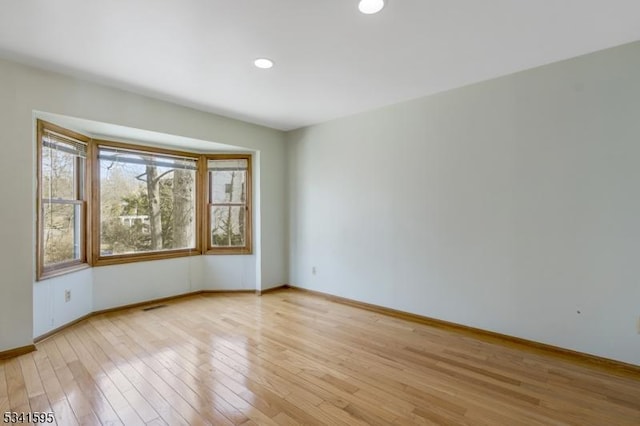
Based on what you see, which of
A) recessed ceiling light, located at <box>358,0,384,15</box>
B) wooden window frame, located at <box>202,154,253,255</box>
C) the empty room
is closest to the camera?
recessed ceiling light, located at <box>358,0,384,15</box>

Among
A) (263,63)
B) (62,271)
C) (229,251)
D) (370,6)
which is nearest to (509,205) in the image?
(370,6)

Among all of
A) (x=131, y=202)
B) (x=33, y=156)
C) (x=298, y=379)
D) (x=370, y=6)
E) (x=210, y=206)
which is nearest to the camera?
(x=370, y=6)

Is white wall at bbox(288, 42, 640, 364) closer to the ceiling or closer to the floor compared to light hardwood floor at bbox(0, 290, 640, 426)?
closer to the ceiling

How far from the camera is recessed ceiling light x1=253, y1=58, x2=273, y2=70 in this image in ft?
8.68

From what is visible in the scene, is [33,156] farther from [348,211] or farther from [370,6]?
[348,211]

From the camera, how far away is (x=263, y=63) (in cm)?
270

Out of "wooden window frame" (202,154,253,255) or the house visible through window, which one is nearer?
the house visible through window

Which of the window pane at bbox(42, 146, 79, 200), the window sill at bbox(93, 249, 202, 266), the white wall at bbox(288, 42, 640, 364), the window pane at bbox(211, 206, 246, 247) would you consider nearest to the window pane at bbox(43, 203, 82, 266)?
the window pane at bbox(42, 146, 79, 200)

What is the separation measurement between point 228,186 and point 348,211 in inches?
78.7

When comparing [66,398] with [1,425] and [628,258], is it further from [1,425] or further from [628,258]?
[628,258]

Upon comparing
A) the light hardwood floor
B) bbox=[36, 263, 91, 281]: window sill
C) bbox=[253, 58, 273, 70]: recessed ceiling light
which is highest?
bbox=[253, 58, 273, 70]: recessed ceiling light

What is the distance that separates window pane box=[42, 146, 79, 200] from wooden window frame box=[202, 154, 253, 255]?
61.9 inches

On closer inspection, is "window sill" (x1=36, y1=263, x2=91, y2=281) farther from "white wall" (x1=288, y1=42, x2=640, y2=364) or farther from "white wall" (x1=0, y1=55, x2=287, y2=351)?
"white wall" (x1=288, y1=42, x2=640, y2=364)

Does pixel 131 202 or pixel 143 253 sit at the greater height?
pixel 131 202
